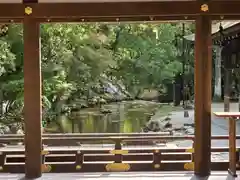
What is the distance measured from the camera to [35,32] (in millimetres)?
4777

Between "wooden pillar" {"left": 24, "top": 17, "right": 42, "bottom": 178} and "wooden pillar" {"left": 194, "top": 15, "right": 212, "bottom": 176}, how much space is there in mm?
1913

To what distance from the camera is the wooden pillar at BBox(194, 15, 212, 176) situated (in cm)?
476

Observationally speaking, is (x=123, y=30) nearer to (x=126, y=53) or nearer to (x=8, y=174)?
(x=126, y=53)

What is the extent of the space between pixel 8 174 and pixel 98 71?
10.3 ft

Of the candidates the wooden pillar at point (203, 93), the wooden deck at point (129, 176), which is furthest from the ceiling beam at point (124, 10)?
the wooden deck at point (129, 176)

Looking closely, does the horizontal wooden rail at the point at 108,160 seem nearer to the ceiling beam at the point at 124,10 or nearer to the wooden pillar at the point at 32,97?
the wooden pillar at the point at 32,97

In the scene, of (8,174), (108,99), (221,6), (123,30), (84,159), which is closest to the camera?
(221,6)

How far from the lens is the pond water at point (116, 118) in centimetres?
687

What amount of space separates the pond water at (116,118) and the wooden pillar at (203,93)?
201cm

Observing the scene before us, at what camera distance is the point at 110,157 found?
5348 millimetres

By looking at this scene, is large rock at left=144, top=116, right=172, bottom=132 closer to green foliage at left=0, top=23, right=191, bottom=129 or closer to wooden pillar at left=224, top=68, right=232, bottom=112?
green foliage at left=0, top=23, right=191, bottom=129

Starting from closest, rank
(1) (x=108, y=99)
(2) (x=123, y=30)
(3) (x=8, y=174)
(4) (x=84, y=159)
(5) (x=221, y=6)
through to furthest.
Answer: (5) (x=221, y=6) < (3) (x=8, y=174) < (4) (x=84, y=159) < (2) (x=123, y=30) < (1) (x=108, y=99)

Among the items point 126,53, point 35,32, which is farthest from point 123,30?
point 35,32

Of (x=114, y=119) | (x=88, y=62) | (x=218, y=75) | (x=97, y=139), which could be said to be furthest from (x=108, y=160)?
(x=88, y=62)
